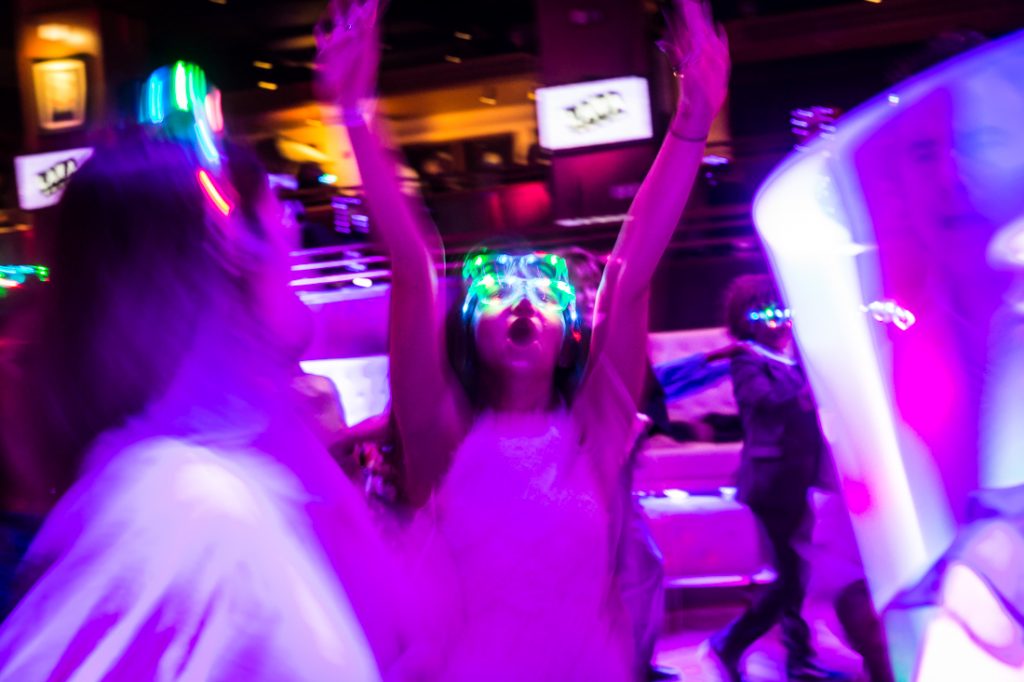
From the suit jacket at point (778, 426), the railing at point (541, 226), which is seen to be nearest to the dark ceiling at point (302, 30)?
the railing at point (541, 226)

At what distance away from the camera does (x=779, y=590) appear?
3725 millimetres

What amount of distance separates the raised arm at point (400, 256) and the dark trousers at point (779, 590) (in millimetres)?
2353

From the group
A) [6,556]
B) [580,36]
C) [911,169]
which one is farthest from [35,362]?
[580,36]

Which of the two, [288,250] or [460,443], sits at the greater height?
[288,250]

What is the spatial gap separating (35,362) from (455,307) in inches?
38.3

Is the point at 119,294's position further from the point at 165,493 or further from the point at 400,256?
the point at 400,256

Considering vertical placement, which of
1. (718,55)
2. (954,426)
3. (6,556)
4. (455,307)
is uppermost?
(718,55)

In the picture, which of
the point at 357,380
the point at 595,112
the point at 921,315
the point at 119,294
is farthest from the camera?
the point at 595,112

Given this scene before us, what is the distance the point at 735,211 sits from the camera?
27.6 ft

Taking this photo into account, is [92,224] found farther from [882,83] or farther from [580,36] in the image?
[882,83]

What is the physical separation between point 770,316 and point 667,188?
2.20 m

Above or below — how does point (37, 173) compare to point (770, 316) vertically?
above

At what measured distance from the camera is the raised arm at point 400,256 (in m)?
1.47

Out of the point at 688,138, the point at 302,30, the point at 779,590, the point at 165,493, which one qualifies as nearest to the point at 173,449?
the point at 165,493
